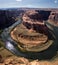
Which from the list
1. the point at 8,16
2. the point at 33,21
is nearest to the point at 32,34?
the point at 33,21

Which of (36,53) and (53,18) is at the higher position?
(53,18)

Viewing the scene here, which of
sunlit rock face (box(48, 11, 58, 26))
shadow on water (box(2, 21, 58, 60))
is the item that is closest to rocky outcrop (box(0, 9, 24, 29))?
shadow on water (box(2, 21, 58, 60))

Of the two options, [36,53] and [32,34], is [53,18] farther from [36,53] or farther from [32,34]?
[36,53]

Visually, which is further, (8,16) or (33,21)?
(33,21)

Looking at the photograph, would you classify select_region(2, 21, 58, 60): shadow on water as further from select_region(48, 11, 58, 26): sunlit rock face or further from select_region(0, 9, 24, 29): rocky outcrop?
select_region(48, 11, 58, 26): sunlit rock face

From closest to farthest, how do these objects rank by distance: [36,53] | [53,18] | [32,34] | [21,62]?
[21,62] → [36,53] → [32,34] → [53,18]

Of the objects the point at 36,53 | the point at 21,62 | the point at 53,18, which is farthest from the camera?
the point at 53,18

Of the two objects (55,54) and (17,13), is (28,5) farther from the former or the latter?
(55,54)

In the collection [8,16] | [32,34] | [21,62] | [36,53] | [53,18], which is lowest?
[36,53]

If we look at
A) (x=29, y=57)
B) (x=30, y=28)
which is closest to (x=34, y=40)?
(x=30, y=28)
